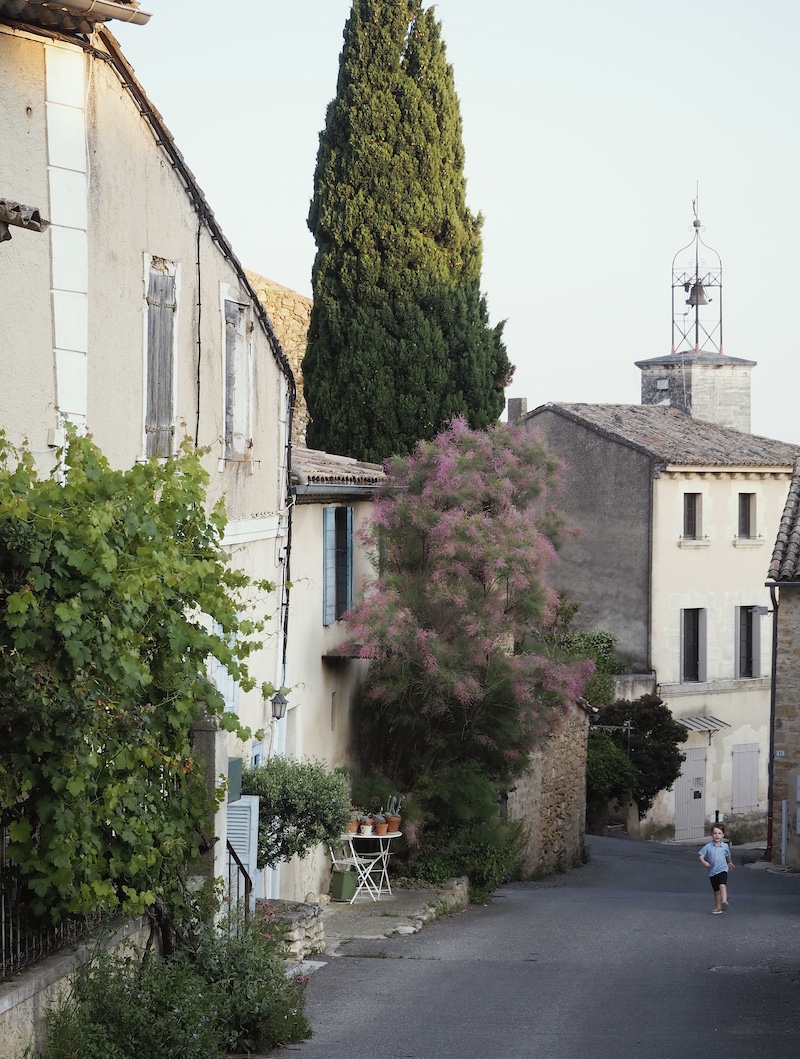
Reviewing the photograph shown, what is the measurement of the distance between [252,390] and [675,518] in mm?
22032

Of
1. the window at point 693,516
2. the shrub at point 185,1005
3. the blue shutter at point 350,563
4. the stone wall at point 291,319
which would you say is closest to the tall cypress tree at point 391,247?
the stone wall at point 291,319

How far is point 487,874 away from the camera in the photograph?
58.7 ft

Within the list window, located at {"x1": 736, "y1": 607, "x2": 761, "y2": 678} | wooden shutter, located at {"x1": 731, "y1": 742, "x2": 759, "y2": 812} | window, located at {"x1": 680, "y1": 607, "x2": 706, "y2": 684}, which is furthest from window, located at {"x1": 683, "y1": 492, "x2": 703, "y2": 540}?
wooden shutter, located at {"x1": 731, "y1": 742, "x2": 759, "y2": 812}

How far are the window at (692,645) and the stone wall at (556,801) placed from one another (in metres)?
9.48

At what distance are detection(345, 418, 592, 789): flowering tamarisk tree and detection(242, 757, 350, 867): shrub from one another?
10.6ft

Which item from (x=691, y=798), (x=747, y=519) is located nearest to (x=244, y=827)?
(x=691, y=798)

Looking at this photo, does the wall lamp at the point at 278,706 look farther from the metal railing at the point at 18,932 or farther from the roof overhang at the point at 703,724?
the roof overhang at the point at 703,724

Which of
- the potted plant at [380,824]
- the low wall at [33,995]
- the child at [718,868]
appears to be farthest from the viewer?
the child at [718,868]

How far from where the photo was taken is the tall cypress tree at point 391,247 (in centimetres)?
2147

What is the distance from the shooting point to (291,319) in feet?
82.1

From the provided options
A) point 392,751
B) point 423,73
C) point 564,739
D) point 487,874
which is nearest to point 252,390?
point 392,751

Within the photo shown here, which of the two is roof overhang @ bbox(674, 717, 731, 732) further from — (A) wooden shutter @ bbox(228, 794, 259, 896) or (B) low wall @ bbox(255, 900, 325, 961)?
(A) wooden shutter @ bbox(228, 794, 259, 896)

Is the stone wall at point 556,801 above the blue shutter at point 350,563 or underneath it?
underneath

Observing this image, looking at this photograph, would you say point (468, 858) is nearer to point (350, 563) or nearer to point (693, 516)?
point (350, 563)
